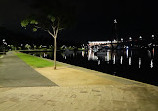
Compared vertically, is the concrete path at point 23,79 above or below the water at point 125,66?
above

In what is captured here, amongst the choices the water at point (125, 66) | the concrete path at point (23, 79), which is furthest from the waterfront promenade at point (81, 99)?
the water at point (125, 66)

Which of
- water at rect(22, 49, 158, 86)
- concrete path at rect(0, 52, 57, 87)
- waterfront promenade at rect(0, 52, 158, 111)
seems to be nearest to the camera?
waterfront promenade at rect(0, 52, 158, 111)

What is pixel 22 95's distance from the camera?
23.8 feet

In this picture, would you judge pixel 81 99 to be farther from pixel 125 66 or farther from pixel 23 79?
pixel 125 66

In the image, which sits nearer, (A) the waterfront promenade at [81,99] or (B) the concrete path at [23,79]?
(A) the waterfront promenade at [81,99]

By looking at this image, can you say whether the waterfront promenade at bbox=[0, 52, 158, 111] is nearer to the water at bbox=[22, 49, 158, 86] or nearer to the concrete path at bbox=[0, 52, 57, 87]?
the concrete path at bbox=[0, 52, 57, 87]

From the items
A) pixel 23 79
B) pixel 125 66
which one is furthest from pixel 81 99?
pixel 125 66

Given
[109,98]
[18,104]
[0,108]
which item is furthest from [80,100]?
[0,108]

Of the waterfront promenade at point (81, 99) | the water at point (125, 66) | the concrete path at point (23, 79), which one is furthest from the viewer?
the water at point (125, 66)

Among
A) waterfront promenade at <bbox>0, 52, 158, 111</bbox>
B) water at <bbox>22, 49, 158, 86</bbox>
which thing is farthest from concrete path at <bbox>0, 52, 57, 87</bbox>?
water at <bbox>22, 49, 158, 86</bbox>

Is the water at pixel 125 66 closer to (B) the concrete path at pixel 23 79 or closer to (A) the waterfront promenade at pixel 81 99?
(A) the waterfront promenade at pixel 81 99

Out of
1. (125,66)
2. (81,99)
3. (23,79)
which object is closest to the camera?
(81,99)

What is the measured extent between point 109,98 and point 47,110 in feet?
8.11

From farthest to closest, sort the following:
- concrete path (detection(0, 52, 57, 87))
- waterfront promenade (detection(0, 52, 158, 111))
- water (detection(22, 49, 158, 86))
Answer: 1. water (detection(22, 49, 158, 86))
2. concrete path (detection(0, 52, 57, 87))
3. waterfront promenade (detection(0, 52, 158, 111))
